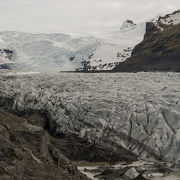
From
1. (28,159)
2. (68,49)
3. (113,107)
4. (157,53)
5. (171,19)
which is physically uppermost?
(171,19)

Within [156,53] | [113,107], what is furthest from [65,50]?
[113,107]

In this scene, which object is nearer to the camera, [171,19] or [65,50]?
[65,50]

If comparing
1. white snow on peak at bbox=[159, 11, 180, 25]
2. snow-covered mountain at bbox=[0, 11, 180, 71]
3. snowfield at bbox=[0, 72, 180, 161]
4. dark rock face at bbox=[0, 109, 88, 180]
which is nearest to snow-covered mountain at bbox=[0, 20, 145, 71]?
snow-covered mountain at bbox=[0, 11, 180, 71]

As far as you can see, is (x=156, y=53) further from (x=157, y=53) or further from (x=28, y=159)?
(x=28, y=159)

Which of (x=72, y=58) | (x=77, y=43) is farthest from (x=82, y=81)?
(x=77, y=43)

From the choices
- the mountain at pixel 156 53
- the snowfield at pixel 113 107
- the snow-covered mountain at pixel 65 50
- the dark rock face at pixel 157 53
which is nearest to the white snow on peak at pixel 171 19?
the mountain at pixel 156 53

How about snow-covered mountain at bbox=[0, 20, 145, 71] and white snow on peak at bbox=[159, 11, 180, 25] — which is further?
white snow on peak at bbox=[159, 11, 180, 25]

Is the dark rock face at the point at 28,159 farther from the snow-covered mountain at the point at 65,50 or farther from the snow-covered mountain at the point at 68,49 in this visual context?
the snow-covered mountain at the point at 65,50

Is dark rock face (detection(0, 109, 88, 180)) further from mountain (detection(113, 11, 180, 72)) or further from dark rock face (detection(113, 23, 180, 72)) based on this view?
dark rock face (detection(113, 23, 180, 72))
